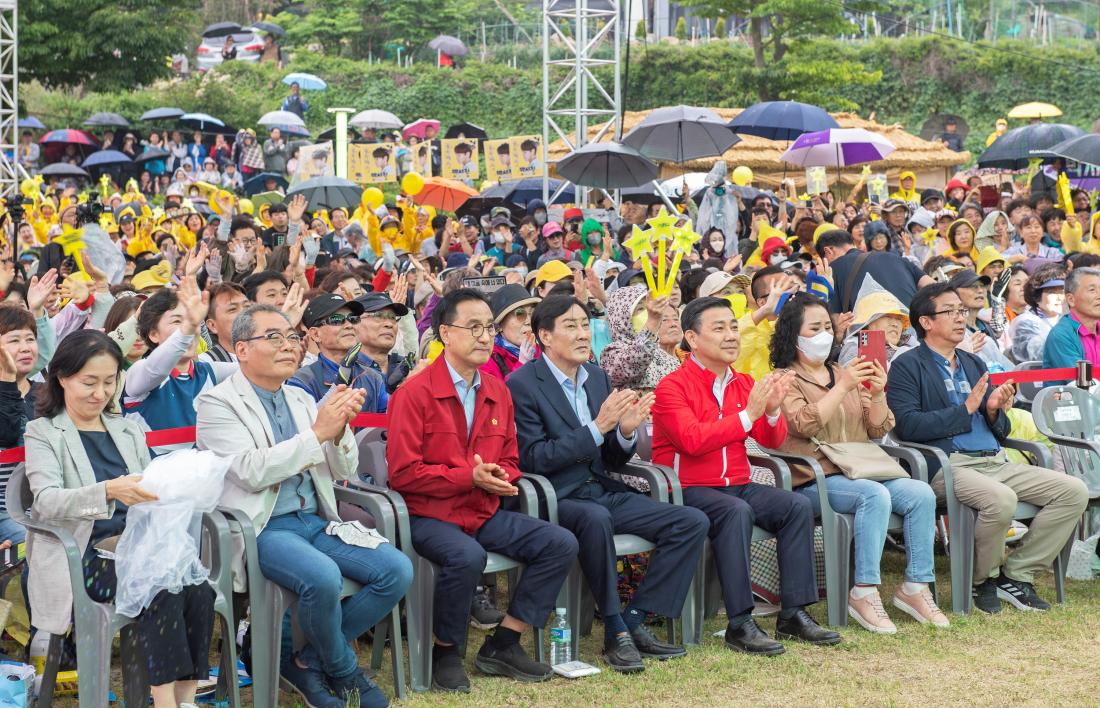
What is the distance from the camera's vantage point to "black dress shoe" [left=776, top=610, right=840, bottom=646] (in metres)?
5.34

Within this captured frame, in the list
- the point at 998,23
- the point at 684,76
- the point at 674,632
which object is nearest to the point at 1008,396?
the point at 674,632

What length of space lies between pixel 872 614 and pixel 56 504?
3.36 metres

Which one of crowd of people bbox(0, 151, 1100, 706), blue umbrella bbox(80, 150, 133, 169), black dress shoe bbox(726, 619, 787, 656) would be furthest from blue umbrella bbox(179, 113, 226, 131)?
black dress shoe bbox(726, 619, 787, 656)

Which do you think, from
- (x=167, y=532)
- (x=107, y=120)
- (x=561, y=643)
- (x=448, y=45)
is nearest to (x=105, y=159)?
(x=107, y=120)

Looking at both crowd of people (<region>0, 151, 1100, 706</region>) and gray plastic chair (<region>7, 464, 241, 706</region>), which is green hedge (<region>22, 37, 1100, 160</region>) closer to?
crowd of people (<region>0, 151, 1100, 706</region>)

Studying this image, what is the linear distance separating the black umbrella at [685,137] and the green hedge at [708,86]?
655 inches

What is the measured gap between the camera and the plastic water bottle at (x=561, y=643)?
16.4 ft

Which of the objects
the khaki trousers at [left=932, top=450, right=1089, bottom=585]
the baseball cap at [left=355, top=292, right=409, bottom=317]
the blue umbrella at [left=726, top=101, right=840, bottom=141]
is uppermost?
the blue umbrella at [left=726, top=101, right=840, bottom=141]

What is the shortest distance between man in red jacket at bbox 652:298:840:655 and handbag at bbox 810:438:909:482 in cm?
25

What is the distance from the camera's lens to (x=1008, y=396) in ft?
19.5

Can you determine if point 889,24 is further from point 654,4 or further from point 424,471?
point 424,471

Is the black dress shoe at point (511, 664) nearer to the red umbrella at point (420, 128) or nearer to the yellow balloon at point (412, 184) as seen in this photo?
the yellow balloon at point (412, 184)

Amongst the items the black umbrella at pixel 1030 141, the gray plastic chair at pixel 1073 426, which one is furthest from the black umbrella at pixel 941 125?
the gray plastic chair at pixel 1073 426

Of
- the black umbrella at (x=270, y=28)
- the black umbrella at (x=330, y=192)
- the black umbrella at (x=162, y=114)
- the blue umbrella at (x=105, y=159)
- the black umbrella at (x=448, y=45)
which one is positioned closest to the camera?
the black umbrella at (x=330, y=192)
